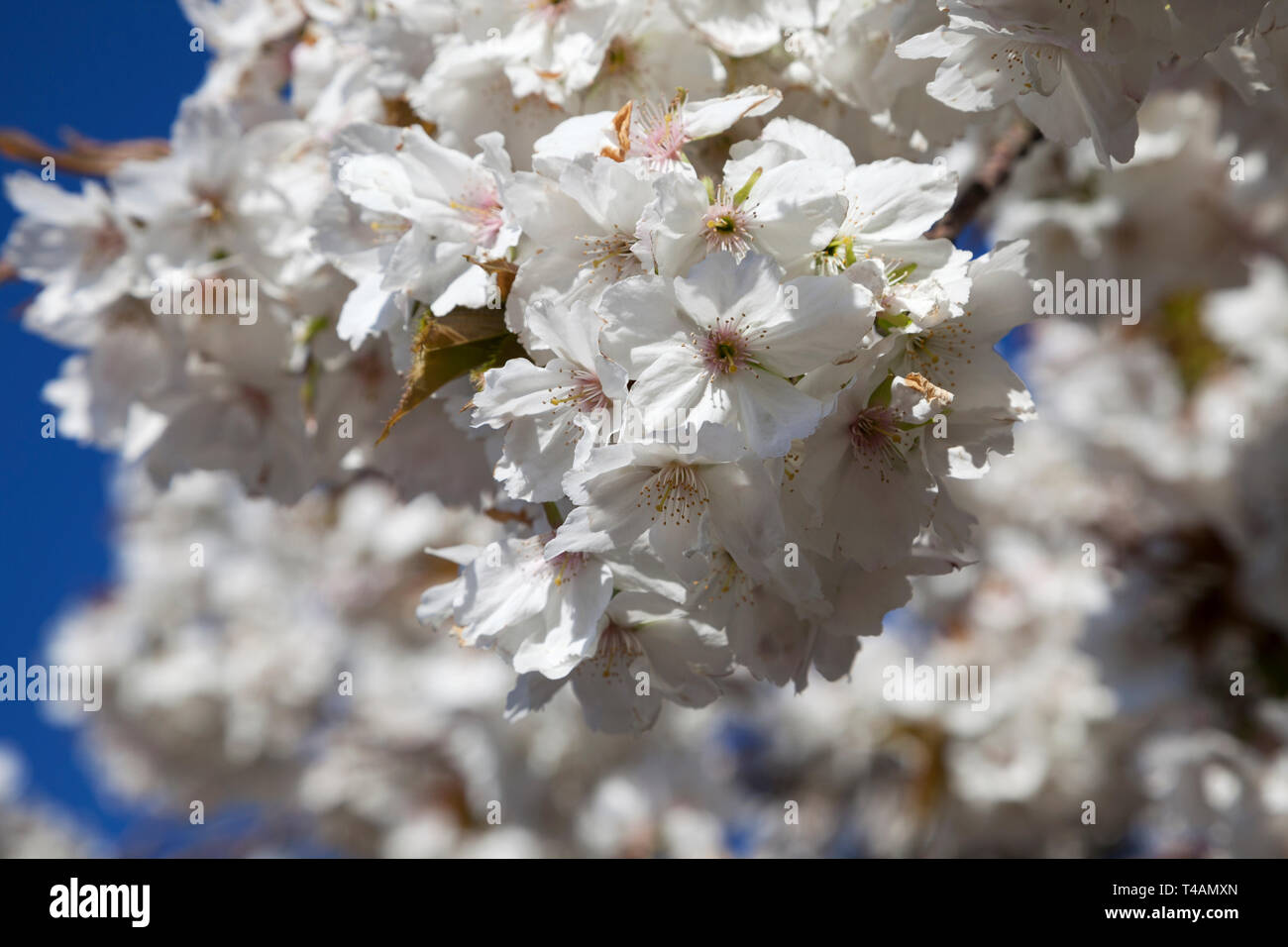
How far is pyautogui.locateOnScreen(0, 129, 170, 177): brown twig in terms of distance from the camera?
215 cm

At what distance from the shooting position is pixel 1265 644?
12.1 ft

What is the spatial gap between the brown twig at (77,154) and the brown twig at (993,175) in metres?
1.72

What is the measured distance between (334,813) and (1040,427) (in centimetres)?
492

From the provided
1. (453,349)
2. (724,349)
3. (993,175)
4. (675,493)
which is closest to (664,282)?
(724,349)

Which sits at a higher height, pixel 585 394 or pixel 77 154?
pixel 77 154

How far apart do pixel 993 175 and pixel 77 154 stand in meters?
2.01

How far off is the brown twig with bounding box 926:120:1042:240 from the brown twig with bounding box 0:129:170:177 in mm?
1721

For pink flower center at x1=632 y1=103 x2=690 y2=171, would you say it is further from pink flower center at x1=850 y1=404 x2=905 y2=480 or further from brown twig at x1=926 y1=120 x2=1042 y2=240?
brown twig at x1=926 y1=120 x2=1042 y2=240

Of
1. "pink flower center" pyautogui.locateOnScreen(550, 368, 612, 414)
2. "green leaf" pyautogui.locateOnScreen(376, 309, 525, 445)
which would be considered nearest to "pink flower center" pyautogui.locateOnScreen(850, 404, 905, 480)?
"pink flower center" pyautogui.locateOnScreen(550, 368, 612, 414)

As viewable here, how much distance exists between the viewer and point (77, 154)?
7.17 feet

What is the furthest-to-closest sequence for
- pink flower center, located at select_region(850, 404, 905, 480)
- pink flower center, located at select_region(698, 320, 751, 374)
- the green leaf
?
the green leaf → pink flower center, located at select_region(850, 404, 905, 480) → pink flower center, located at select_region(698, 320, 751, 374)

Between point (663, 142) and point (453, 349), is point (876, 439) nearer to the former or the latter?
point (663, 142)

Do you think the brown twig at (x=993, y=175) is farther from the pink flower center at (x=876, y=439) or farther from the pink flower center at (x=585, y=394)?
the pink flower center at (x=585, y=394)

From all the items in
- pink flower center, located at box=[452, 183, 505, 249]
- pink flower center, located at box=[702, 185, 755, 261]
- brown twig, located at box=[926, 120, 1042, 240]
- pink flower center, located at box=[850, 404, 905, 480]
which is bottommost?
pink flower center, located at box=[850, 404, 905, 480]
